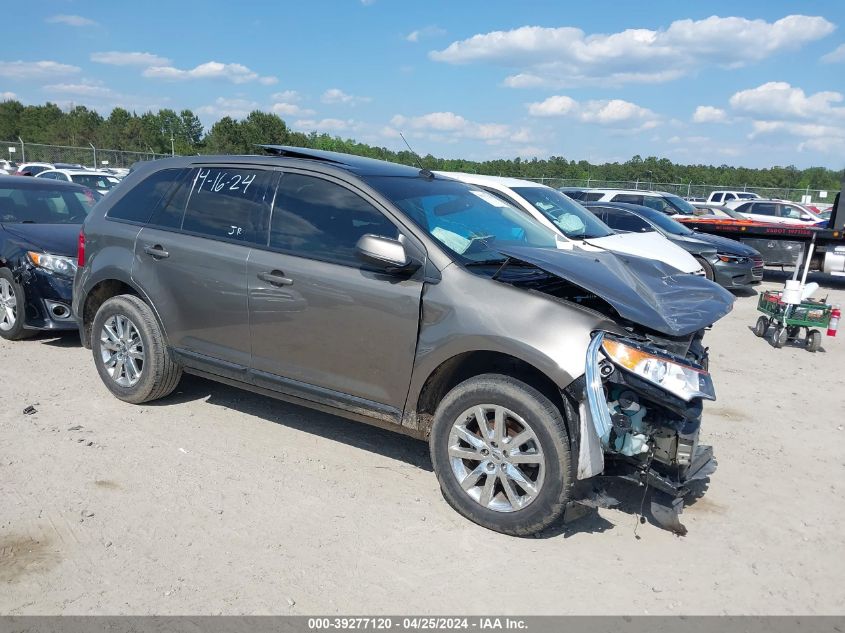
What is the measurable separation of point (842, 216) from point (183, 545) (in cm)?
1109

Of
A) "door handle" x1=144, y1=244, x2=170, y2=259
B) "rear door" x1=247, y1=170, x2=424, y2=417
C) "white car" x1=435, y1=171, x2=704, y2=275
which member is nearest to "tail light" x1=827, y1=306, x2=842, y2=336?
"white car" x1=435, y1=171, x2=704, y2=275

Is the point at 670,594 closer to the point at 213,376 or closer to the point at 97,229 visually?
the point at 213,376

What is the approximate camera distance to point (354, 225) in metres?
4.34

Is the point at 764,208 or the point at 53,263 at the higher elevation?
the point at 764,208

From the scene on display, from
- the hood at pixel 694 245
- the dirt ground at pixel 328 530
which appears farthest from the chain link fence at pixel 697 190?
the dirt ground at pixel 328 530

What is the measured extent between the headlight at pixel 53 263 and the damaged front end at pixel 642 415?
Answer: 572 cm

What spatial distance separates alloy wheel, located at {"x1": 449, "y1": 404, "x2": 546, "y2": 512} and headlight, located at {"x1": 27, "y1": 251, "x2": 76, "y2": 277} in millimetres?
5041

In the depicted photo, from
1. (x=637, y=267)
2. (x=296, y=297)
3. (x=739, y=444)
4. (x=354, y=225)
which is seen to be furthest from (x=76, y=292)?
(x=739, y=444)

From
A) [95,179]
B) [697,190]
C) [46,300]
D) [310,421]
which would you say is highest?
[697,190]

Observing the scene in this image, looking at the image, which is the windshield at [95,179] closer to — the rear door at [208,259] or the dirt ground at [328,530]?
the dirt ground at [328,530]

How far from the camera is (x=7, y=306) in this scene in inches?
287

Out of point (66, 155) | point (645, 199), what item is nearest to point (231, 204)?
point (645, 199)

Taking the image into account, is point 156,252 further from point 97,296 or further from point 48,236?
point 48,236

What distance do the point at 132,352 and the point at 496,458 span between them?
3151 mm
